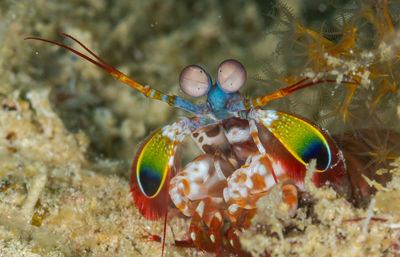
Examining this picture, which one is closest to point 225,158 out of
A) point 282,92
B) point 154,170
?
point 154,170

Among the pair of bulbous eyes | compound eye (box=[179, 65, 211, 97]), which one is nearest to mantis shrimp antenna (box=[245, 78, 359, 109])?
the pair of bulbous eyes

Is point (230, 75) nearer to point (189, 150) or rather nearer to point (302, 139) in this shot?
point (302, 139)

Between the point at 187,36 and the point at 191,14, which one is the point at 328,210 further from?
the point at 191,14

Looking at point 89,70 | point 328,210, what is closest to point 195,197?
point 328,210

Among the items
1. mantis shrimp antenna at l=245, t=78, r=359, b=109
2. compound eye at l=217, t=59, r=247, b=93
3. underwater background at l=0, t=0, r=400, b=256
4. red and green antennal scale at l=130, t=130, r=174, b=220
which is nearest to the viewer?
underwater background at l=0, t=0, r=400, b=256

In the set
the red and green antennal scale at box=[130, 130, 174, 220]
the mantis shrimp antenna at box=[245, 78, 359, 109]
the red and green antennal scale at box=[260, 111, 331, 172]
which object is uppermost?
the mantis shrimp antenna at box=[245, 78, 359, 109]

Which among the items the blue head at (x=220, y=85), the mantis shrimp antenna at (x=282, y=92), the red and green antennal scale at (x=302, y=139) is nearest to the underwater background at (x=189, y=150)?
the mantis shrimp antenna at (x=282, y=92)

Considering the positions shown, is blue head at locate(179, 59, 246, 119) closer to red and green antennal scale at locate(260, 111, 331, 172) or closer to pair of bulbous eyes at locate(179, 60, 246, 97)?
pair of bulbous eyes at locate(179, 60, 246, 97)

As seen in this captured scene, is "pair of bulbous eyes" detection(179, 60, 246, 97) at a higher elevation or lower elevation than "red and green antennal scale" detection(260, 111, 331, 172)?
higher
